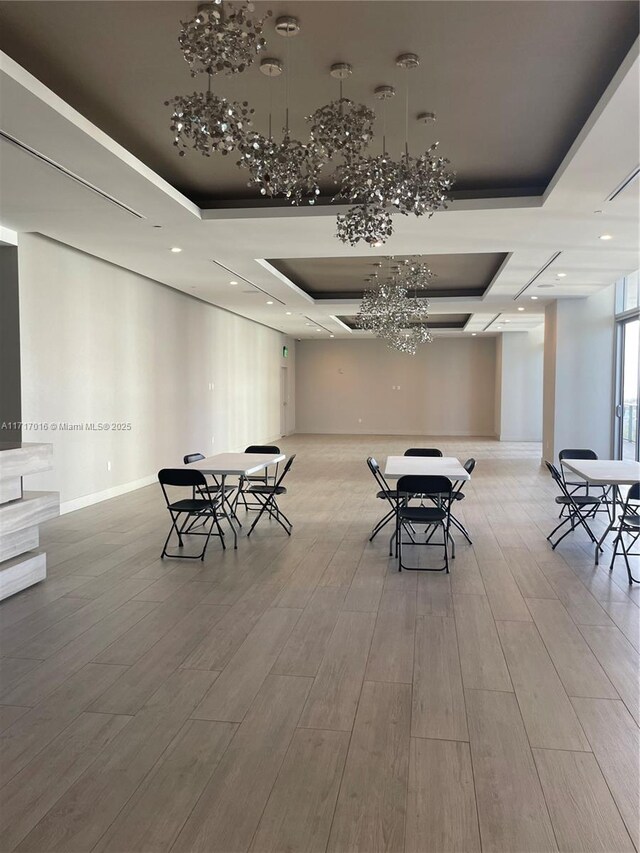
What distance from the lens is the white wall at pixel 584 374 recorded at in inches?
428

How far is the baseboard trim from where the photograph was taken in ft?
24.1

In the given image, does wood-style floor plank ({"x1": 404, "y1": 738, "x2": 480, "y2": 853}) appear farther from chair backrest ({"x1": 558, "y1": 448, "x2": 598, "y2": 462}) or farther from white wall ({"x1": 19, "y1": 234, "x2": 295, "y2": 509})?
white wall ({"x1": 19, "y1": 234, "x2": 295, "y2": 509})

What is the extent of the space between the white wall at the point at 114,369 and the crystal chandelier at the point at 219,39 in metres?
4.61

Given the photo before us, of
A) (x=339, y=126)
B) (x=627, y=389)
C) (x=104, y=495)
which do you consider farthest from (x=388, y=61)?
(x=627, y=389)

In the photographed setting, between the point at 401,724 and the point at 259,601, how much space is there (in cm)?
177

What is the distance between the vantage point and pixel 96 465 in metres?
7.98

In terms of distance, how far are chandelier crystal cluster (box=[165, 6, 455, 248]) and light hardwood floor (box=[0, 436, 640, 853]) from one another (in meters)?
2.60

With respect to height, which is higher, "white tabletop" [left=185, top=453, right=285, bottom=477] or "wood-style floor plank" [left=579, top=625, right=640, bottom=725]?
"white tabletop" [left=185, top=453, right=285, bottom=477]

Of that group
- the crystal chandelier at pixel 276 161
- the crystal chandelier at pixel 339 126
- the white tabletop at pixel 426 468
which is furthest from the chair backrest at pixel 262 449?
the crystal chandelier at pixel 339 126

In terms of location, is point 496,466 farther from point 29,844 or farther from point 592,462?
point 29,844

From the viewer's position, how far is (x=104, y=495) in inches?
322

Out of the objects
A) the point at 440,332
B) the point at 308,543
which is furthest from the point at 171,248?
the point at 440,332

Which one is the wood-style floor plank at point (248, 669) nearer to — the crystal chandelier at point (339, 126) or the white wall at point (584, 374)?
the crystal chandelier at point (339, 126)

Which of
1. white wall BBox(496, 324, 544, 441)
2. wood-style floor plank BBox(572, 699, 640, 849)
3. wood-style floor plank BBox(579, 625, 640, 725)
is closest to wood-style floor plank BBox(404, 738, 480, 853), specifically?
wood-style floor plank BBox(572, 699, 640, 849)
